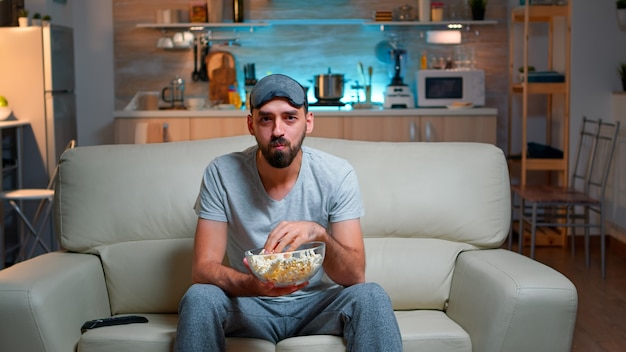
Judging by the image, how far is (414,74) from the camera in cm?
750

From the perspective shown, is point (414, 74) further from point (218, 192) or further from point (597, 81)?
point (218, 192)

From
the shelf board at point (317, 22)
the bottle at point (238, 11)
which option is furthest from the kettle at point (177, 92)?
the shelf board at point (317, 22)

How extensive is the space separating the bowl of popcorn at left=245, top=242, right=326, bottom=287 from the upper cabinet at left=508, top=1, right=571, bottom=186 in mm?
4219

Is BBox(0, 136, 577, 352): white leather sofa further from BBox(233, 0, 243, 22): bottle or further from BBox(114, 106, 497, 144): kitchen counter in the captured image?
BBox(233, 0, 243, 22): bottle

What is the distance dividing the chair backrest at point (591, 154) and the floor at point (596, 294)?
0.45m

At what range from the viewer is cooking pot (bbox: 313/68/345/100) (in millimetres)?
7133

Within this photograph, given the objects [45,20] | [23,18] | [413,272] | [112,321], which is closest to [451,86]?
[45,20]

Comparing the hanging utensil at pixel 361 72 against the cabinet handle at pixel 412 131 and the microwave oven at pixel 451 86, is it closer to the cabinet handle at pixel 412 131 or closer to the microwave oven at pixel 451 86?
the microwave oven at pixel 451 86

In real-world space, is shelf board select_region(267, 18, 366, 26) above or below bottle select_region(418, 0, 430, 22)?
below

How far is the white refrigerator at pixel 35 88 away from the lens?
6156 millimetres

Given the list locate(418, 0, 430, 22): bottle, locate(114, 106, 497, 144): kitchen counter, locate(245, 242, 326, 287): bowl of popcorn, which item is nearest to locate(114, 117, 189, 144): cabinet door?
locate(114, 106, 497, 144): kitchen counter

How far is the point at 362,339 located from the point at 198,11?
205 inches

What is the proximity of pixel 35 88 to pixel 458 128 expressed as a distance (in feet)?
9.76

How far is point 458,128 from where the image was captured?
22.4ft
